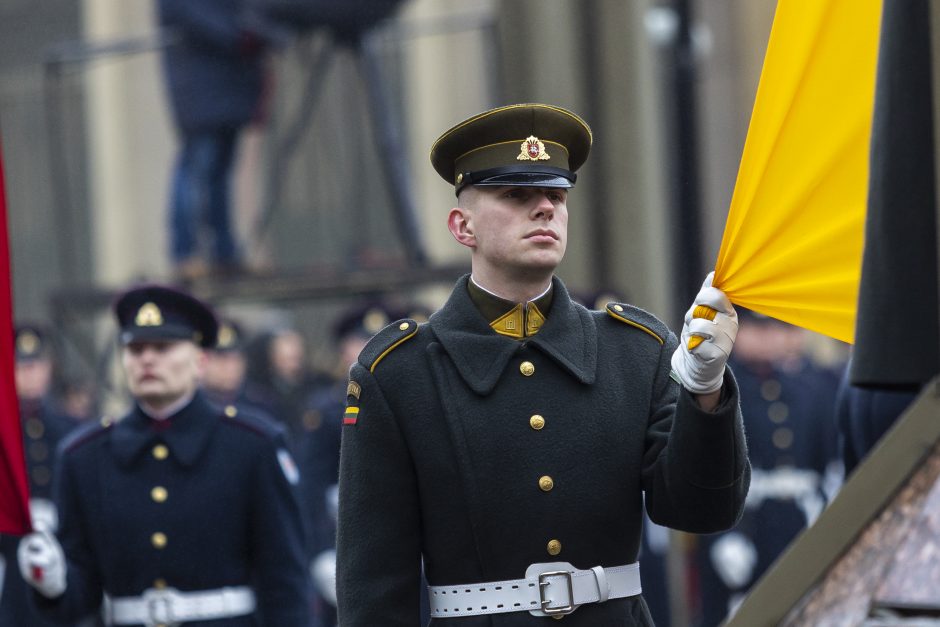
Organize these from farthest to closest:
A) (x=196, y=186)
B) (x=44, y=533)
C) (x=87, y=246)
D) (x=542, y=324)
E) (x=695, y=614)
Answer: (x=87, y=246)
(x=695, y=614)
(x=196, y=186)
(x=44, y=533)
(x=542, y=324)

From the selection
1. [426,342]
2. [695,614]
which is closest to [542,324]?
[426,342]

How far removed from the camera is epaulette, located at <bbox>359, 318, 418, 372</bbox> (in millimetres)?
3957

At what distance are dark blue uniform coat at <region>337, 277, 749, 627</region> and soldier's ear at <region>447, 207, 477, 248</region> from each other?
15cm

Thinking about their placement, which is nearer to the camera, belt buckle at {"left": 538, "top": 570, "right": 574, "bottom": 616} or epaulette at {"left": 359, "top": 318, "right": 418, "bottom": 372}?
belt buckle at {"left": 538, "top": 570, "right": 574, "bottom": 616}

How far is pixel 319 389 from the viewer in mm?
12453

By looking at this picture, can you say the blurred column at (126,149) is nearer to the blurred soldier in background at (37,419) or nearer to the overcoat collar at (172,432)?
the blurred soldier in background at (37,419)

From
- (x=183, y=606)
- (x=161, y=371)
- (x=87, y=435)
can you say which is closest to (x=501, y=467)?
(x=183, y=606)

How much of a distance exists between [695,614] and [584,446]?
8550mm

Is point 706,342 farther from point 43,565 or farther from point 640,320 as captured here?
point 43,565

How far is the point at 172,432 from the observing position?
6250mm

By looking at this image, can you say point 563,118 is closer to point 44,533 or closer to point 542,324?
point 542,324

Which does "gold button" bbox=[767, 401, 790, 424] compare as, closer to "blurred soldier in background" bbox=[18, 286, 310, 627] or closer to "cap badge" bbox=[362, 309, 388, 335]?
"cap badge" bbox=[362, 309, 388, 335]

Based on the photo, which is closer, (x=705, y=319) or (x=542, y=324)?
(x=705, y=319)

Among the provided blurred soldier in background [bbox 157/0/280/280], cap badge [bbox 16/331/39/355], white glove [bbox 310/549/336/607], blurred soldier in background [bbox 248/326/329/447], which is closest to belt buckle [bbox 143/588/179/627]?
white glove [bbox 310/549/336/607]
